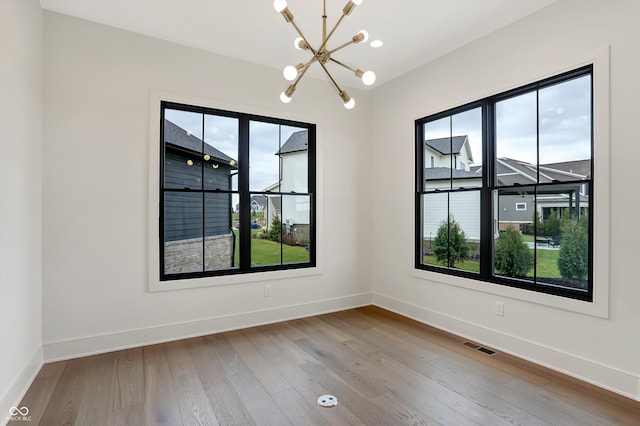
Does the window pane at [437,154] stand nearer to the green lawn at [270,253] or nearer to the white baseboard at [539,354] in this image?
the white baseboard at [539,354]

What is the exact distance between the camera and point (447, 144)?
12.6ft

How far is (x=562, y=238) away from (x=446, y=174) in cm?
135

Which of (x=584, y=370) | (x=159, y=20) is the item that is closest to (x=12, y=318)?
(x=159, y=20)

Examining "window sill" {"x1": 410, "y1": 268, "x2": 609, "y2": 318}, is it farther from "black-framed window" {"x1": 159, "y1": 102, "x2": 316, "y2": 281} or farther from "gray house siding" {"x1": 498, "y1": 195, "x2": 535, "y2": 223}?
"black-framed window" {"x1": 159, "y1": 102, "x2": 316, "y2": 281}

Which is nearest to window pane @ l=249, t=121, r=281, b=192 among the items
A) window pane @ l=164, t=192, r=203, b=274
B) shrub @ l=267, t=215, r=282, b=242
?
shrub @ l=267, t=215, r=282, b=242

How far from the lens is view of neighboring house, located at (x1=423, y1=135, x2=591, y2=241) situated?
2.78 meters

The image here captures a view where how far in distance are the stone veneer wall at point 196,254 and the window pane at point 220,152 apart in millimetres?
600

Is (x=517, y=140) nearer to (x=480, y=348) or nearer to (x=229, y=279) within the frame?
(x=480, y=348)

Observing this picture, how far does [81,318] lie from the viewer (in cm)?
299

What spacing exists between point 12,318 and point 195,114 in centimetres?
236

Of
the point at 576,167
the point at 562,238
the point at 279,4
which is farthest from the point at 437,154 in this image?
the point at 279,4

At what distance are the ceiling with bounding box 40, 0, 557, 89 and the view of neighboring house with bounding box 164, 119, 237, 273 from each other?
96 centimetres

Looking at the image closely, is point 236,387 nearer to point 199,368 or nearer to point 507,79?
point 199,368

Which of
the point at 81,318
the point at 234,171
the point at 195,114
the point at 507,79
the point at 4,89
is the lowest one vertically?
the point at 81,318
